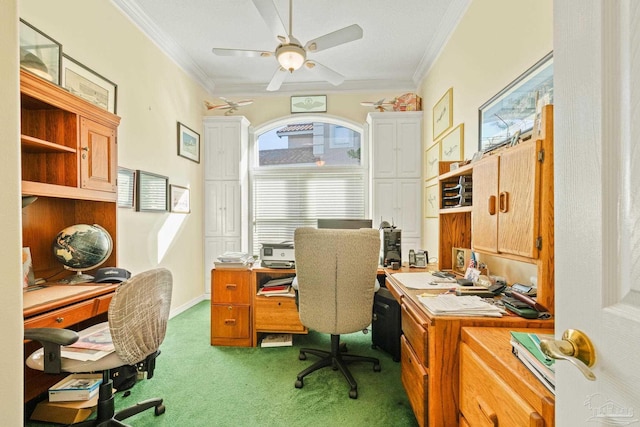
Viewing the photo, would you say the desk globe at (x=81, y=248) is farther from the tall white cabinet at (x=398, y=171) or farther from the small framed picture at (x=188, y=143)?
the tall white cabinet at (x=398, y=171)

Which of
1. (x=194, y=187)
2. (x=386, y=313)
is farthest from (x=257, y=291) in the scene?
(x=194, y=187)

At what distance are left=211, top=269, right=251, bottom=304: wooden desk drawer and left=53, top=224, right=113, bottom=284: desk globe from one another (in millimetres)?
864

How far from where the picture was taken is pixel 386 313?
2438 millimetres

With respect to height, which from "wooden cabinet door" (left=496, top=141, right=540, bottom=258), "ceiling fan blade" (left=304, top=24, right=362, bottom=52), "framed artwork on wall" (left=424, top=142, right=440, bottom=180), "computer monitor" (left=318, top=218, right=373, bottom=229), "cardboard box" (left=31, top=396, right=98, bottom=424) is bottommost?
"cardboard box" (left=31, top=396, right=98, bottom=424)

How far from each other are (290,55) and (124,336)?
2.25 metres

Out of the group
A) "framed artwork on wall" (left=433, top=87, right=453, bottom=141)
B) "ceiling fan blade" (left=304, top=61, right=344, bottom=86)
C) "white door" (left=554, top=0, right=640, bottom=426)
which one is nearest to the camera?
"white door" (left=554, top=0, right=640, bottom=426)

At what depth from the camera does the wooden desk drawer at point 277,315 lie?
8.30 feet

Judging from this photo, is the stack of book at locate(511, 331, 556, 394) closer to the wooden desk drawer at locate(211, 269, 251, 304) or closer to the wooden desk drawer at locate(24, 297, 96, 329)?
the wooden desk drawer at locate(24, 297, 96, 329)

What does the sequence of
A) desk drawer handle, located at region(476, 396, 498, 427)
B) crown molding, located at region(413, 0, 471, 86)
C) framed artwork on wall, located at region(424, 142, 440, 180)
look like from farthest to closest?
framed artwork on wall, located at region(424, 142, 440, 180), crown molding, located at region(413, 0, 471, 86), desk drawer handle, located at region(476, 396, 498, 427)

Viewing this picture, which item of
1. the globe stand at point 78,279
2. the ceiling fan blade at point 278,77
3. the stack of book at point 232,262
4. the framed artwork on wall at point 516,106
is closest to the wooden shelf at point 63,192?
the globe stand at point 78,279

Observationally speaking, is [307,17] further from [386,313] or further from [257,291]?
[386,313]

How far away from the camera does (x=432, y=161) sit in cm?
360

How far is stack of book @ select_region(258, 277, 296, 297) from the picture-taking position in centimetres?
255

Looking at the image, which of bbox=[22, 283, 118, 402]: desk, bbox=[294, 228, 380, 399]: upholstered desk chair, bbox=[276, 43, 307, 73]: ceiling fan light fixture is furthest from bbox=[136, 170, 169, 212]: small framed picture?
bbox=[294, 228, 380, 399]: upholstered desk chair
